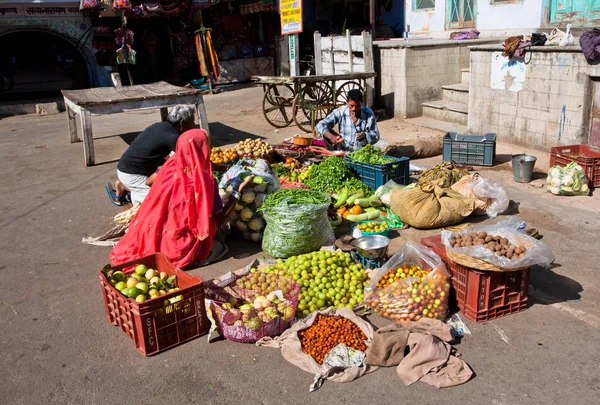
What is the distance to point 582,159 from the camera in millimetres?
7379

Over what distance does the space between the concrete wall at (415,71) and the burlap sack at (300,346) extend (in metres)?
9.01

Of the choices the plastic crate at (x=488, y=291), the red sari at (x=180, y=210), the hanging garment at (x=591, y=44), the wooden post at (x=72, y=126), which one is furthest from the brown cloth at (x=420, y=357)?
the wooden post at (x=72, y=126)

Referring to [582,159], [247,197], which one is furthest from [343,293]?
[582,159]

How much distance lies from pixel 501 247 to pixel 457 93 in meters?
8.64

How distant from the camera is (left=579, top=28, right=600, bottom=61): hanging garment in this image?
8023 mm

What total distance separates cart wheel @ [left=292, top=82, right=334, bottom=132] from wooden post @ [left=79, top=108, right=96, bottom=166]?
13.6 feet

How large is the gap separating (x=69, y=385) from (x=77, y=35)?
1728cm

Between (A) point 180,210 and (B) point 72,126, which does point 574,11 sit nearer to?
(A) point 180,210

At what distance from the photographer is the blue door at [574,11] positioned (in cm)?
1141

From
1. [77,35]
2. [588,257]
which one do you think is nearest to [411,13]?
[77,35]

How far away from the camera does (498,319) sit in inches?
175

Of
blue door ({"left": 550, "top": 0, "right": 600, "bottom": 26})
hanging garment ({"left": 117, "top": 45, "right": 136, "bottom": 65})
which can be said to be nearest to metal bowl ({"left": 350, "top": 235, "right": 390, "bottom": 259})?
blue door ({"left": 550, "top": 0, "right": 600, "bottom": 26})

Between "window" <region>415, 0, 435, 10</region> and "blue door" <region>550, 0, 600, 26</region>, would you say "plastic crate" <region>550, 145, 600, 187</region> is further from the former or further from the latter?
"window" <region>415, 0, 435, 10</region>

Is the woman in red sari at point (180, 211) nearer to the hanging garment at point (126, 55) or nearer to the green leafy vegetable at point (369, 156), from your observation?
the green leafy vegetable at point (369, 156)
